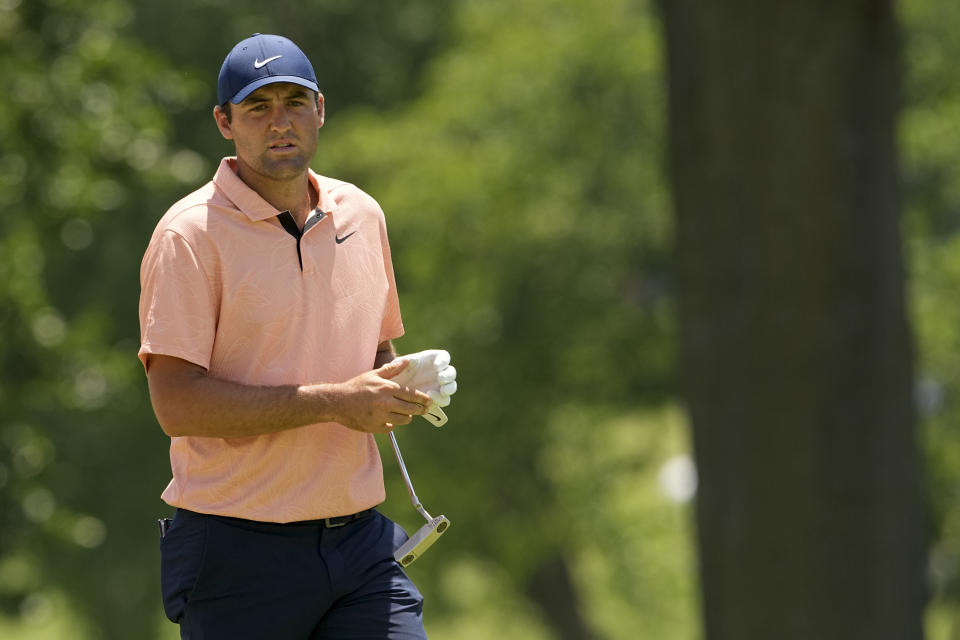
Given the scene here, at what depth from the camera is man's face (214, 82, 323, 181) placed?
312 centimetres

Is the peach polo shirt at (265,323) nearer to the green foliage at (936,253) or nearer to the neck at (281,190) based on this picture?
the neck at (281,190)

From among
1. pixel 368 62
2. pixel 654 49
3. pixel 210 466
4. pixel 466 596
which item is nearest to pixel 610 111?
pixel 654 49

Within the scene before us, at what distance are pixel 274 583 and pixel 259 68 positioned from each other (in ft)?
3.27

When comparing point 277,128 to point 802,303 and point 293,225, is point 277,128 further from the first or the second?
point 802,303

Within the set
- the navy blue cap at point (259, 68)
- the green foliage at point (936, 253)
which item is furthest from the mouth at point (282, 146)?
the green foliage at point (936, 253)

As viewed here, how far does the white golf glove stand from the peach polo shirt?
7.2 inches

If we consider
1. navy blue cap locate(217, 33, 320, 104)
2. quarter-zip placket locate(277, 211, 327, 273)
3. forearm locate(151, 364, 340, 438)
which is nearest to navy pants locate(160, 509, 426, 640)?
forearm locate(151, 364, 340, 438)

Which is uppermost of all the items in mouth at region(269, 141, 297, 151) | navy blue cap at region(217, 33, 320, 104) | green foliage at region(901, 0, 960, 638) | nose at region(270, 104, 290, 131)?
navy blue cap at region(217, 33, 320, 104)

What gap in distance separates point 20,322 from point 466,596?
1300cm

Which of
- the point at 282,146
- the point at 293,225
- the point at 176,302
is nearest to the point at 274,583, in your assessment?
the point at 176,302

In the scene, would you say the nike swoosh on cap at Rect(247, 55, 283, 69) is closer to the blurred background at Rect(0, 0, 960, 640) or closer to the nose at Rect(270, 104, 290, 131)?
the nose at Rect(270, 104, 290, 131)

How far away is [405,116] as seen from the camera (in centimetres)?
1761

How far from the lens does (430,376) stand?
3119 mm

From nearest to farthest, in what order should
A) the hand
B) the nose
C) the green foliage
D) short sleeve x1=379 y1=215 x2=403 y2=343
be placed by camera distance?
the hand → the nose → short sleeve x1=379 y1=215 x2=403 y2=343 → the green foliage
